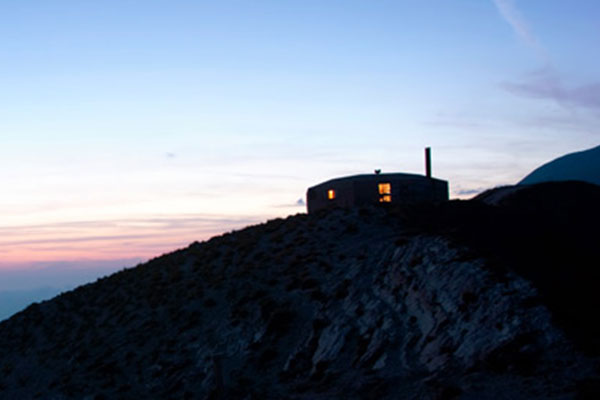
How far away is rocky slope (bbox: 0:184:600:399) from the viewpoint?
2062cm

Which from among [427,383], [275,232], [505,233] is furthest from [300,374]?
[275,232]

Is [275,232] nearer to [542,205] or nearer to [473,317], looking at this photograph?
[542,205]

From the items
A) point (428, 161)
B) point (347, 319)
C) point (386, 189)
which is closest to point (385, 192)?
point (386, 189)

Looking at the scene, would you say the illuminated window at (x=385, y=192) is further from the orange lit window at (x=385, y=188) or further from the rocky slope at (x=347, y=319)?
the rocky slope at (x=347, y=319)

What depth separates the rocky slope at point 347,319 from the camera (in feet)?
67.7

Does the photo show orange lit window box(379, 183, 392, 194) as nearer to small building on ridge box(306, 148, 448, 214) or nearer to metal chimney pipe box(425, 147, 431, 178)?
small building on ridge box(306, 148, 448, 214)

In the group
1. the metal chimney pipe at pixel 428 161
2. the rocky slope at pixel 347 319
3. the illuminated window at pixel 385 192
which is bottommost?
the rocky slope at pixel 347 319

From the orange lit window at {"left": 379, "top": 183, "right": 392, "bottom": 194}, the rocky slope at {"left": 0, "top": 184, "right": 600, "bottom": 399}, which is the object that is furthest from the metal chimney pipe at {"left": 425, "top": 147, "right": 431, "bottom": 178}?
the rocky slope at {"left": 0, "top": 184, "right": 600, "bottom": 399}

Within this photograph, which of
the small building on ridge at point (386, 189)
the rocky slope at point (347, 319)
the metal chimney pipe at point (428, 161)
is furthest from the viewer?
the small building on ridge at point (386, 189)

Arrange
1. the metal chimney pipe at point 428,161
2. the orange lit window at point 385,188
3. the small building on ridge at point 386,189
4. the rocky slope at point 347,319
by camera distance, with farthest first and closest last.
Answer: the orange lit window at point 385,188, the small building on ridge at point 386,189, the metal chimney pipe at point 428,161, the rocky slope at point 347,319

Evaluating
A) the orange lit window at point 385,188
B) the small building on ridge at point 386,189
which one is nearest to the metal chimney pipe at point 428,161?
the small building on ridge at point 386,189

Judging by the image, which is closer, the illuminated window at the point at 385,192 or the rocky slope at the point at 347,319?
the rocky slope at the point at 347,319

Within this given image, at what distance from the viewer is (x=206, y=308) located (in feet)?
124

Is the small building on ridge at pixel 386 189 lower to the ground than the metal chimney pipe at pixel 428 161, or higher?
lower
